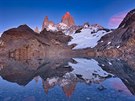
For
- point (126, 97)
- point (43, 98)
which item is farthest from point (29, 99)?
point (126, 97)

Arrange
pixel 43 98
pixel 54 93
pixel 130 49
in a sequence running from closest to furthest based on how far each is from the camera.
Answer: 1. pixel 43 98
2. pixel 54 93
3. pixel 130 49

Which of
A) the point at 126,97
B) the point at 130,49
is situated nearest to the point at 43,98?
the point at 126,97

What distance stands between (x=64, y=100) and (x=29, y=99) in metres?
3.30

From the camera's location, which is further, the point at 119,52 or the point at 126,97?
the point at 119,52

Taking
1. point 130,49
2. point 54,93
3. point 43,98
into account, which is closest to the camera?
point 43,98

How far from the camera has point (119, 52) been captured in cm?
19825

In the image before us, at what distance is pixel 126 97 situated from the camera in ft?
70.0

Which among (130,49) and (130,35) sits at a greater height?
(130,35)

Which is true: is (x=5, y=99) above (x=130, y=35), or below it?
below

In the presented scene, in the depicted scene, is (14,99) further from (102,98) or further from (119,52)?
(119,52)

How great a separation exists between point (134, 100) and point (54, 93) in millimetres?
8257

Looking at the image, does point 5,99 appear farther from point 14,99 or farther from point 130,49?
point 130,49

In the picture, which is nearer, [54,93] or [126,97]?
[126,97]

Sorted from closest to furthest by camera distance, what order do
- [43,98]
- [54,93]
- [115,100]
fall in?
[115,100], [43,98], [54,93]
